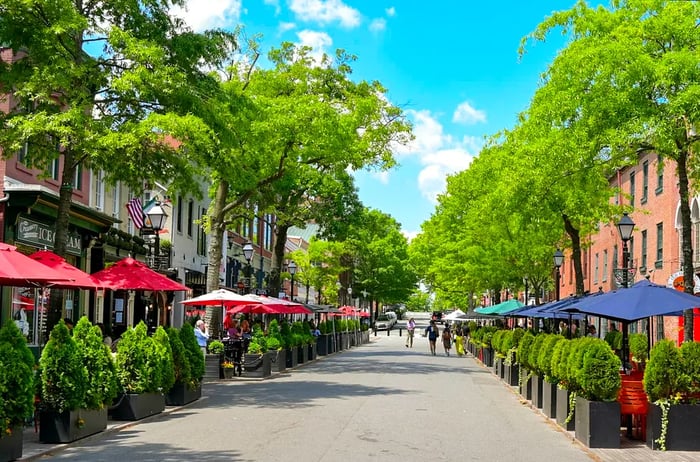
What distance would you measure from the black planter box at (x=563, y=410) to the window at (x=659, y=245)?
24.8 meters

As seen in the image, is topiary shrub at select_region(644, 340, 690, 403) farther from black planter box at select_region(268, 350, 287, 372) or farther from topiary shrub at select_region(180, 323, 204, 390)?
black planter box at select_region(268, 350, 287, 372)

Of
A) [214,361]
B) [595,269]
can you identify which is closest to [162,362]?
[214,361]

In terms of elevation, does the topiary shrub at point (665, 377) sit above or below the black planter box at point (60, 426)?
above

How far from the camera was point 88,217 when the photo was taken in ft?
89.1

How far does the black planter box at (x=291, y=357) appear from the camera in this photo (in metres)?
29.6

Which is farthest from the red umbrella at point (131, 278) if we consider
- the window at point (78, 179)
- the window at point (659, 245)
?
the window at point (659, 245)

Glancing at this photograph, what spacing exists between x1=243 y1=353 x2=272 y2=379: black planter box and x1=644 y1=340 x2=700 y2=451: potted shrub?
1508cm

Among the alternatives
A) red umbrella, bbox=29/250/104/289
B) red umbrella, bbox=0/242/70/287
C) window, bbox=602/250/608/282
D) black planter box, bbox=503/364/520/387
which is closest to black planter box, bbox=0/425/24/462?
red umbrella, bbox=0/242/70/287

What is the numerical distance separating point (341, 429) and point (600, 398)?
417 cm

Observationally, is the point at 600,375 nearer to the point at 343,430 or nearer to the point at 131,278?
the point at 343,430

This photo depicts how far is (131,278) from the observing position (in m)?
19.0

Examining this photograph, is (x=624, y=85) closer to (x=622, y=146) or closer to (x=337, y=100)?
(x=622, y=146)

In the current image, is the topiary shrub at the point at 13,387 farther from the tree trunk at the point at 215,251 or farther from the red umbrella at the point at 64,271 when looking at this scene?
the tree trunk at the point at 215,251

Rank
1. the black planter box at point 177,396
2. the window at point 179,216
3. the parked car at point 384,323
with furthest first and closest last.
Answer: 1. the parked car at point 384,323
2. the window at point 179,216
3. the black planter box at point 177,396
